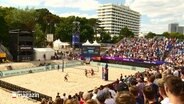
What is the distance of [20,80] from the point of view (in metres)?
34.0

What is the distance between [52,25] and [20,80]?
65018 mm

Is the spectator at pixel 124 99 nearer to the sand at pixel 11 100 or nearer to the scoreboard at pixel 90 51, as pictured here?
the sand at pixel 11 100

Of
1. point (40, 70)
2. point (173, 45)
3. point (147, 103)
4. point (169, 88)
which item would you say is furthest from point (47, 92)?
point (173, 45)

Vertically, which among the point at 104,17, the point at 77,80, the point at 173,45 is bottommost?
the point at 77,80

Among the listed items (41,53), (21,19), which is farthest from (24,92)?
(21,19)

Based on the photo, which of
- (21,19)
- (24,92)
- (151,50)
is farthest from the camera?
(21,19)

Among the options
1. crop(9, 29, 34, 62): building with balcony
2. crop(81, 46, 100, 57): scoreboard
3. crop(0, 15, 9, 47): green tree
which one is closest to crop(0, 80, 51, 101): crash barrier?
crop(9, 29, 34, 62): building with balcony

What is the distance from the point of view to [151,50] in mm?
54188

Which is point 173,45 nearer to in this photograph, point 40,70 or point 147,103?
point 40,70

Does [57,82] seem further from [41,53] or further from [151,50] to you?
[151,50]

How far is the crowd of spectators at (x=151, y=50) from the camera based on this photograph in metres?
50.8

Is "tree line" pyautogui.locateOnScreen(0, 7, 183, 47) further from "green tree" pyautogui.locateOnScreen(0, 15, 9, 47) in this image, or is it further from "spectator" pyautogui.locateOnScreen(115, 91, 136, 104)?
"spectator" pyautogui.locateOnScreen(115, 91, 136, 104)

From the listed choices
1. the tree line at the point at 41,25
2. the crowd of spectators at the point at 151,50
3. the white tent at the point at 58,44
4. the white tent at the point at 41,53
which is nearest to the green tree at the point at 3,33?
the tree line at the point at 41,25

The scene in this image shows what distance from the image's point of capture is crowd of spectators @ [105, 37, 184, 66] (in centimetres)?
5081
